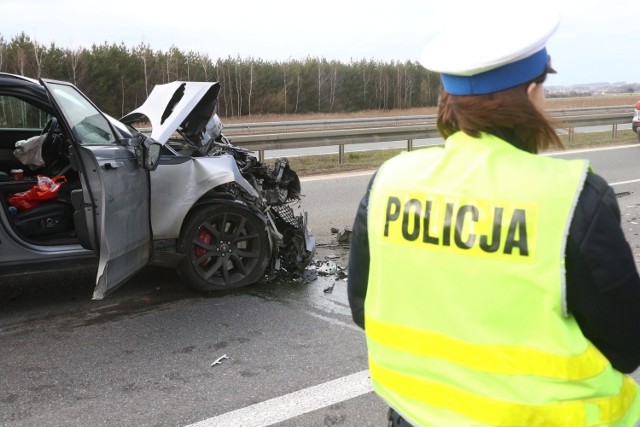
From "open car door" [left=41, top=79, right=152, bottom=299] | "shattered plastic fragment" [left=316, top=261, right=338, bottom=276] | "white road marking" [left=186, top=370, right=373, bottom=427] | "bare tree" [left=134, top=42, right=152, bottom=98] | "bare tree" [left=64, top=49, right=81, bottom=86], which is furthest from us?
"bare tree" [left=134, top=42, right=152, bottom=98]

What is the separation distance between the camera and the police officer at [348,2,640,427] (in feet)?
4.02

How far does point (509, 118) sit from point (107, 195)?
11.0ft

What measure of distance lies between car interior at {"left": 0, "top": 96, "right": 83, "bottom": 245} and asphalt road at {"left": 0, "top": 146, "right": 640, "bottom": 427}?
1.99ft

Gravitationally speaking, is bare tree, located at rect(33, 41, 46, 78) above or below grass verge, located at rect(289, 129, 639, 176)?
above

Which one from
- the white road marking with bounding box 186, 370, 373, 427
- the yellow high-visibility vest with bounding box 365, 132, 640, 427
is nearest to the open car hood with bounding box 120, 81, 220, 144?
the white road marking with bounding box 186, 370, 373, 427

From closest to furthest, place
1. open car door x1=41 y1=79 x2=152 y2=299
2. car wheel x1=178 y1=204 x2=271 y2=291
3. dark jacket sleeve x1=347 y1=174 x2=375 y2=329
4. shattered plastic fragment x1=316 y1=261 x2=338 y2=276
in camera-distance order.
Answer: dark jacket sleeve x1=347 y1=174 x2=375 y2=329, open car door x1=41 y1=79 x2=152 y2=299, car wheel x1=178 y1=204 x2=271 y2=291, shattered plastic fragment x1=316 y1=261 x2=338 y2=276

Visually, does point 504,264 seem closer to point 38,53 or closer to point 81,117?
point 81,117

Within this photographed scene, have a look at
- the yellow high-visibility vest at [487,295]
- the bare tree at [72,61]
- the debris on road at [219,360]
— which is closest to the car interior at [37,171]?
the debris on road at [219,360]

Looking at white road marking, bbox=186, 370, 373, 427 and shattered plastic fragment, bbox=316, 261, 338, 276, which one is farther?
shattered plastic fragment, bbox=316, 261, 338, 276

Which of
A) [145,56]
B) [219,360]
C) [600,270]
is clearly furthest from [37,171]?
[145,56]

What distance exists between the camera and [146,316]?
480 cm

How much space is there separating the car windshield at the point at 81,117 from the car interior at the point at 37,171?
0.40m

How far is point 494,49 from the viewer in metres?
1.25

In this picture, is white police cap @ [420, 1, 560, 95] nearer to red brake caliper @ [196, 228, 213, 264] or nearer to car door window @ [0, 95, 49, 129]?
red brake caliper @ [196, 228, 213, 264]
